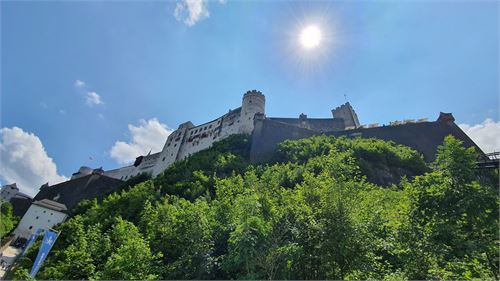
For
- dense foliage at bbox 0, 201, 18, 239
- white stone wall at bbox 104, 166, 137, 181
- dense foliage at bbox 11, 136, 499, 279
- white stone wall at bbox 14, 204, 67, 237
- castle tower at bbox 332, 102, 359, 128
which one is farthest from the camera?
white stone wall at bbox 104, 166, 137, 181

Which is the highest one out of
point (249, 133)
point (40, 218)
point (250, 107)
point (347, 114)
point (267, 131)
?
point (347, 114)

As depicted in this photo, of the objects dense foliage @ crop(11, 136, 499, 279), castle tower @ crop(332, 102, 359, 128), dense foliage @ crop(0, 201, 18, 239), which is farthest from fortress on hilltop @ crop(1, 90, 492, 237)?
dense foliage @ crop(11, 136, 499, 279)

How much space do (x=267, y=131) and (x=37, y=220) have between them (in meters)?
44.6

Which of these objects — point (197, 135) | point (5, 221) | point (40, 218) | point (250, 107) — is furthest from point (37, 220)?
point (250, 107)

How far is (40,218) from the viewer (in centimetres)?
5088

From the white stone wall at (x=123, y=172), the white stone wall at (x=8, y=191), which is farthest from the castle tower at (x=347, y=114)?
the white stone wall at (x=8, y=191)

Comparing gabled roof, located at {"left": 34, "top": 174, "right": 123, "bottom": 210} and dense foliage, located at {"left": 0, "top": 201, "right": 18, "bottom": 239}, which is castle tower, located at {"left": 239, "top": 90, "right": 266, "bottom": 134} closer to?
gabled roof, located at {"left": 34, "top": 174, "right": 123, "bottom": 210}

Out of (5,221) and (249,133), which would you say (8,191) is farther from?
(249,133)

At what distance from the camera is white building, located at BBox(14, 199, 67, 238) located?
49562 mm

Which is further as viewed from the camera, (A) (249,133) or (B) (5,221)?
(A) (249,133)

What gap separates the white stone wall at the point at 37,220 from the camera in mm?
49531

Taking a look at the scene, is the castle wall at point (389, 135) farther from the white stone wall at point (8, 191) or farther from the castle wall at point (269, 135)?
the white stone wall at point (8, 191)

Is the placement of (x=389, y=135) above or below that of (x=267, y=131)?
below

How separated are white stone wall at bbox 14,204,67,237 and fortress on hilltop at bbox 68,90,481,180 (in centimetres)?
2243
